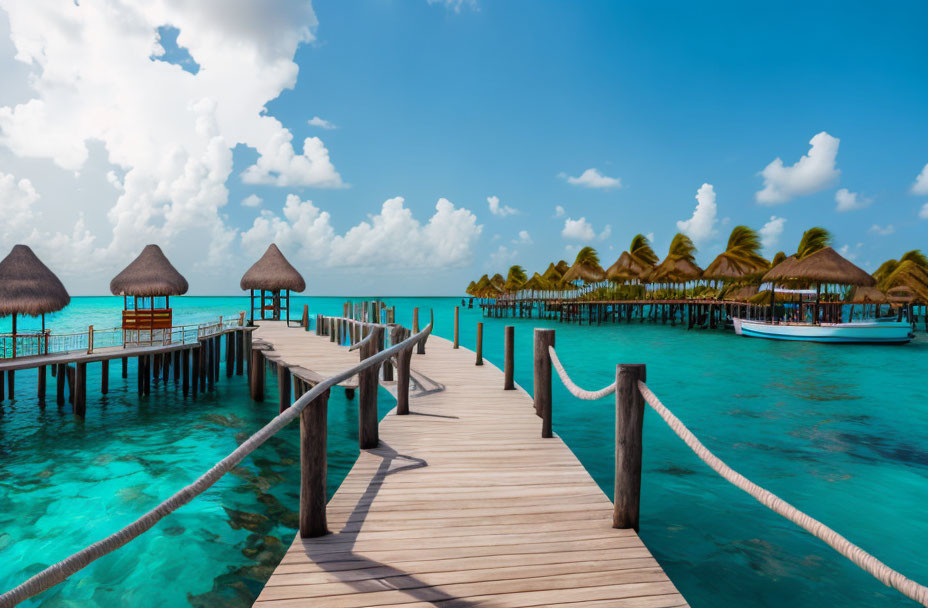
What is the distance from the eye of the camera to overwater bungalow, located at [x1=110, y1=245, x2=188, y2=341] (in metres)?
17.4

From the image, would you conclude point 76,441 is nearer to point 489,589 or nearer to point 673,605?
point 489,589

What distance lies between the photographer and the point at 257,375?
1509 cm

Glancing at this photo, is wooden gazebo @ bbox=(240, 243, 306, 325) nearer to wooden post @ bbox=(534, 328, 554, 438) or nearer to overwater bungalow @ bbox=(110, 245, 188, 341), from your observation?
overwater bungalow @ bbox=(110, 245, 188, 341)

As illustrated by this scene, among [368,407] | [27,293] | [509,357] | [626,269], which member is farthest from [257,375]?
[626,269]

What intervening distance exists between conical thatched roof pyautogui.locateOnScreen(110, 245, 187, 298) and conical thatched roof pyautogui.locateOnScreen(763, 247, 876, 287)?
37018mm

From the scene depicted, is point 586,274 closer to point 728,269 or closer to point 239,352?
point 728,269

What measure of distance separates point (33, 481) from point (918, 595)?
12.1 meters

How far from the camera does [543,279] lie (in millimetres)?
68312

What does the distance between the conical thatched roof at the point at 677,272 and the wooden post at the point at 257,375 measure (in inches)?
1791

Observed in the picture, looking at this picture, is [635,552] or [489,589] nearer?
[489,589]

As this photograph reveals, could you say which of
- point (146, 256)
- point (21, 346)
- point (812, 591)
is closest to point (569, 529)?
point (812, 591)

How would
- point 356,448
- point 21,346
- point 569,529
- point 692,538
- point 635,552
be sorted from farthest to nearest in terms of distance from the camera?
point 21,346, point 356,448, point 692,538, point 569,529, point 635,552

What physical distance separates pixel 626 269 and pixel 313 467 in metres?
56.1

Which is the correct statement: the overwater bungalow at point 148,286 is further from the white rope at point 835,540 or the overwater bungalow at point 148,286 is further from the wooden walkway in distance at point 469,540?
the white rope at point 835,540
